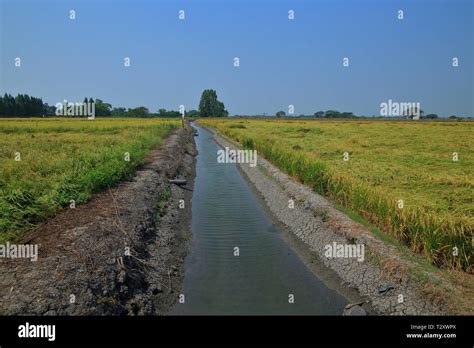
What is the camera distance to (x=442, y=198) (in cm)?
1055

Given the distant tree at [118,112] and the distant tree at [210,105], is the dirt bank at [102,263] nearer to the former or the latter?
the distant tree at [210,105]

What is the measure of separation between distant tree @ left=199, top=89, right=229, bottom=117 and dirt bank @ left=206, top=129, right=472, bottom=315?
4919 inches

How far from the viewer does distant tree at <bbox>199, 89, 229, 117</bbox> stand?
133 metres

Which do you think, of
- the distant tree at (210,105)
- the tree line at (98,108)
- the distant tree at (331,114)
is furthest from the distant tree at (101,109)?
the distant tree at (331,114)

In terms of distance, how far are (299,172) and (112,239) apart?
9670 mm

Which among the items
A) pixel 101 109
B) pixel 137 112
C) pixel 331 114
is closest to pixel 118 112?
pixel 137 112

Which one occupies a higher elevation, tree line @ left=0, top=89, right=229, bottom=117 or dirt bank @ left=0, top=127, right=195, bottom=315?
tree line @ left=0, top=89, right=229, bottom=117

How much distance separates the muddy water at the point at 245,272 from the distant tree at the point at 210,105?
4873 inches

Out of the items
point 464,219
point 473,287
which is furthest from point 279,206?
point 473,287

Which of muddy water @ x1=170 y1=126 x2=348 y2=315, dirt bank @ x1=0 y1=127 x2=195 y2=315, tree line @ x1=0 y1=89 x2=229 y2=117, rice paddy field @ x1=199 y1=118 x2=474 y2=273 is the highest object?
tree line @ x1=0 y1=89 x2=229 y2=117

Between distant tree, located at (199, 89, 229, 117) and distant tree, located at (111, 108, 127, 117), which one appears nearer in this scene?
distant tree, located at (199, 89, 229, 117)

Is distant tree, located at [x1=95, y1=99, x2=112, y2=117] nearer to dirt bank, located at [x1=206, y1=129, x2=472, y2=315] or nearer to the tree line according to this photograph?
the tree line

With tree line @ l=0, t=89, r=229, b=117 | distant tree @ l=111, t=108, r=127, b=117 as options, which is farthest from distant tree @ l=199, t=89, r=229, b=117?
distant tree @ l=111, t=108, r=127, b=117
